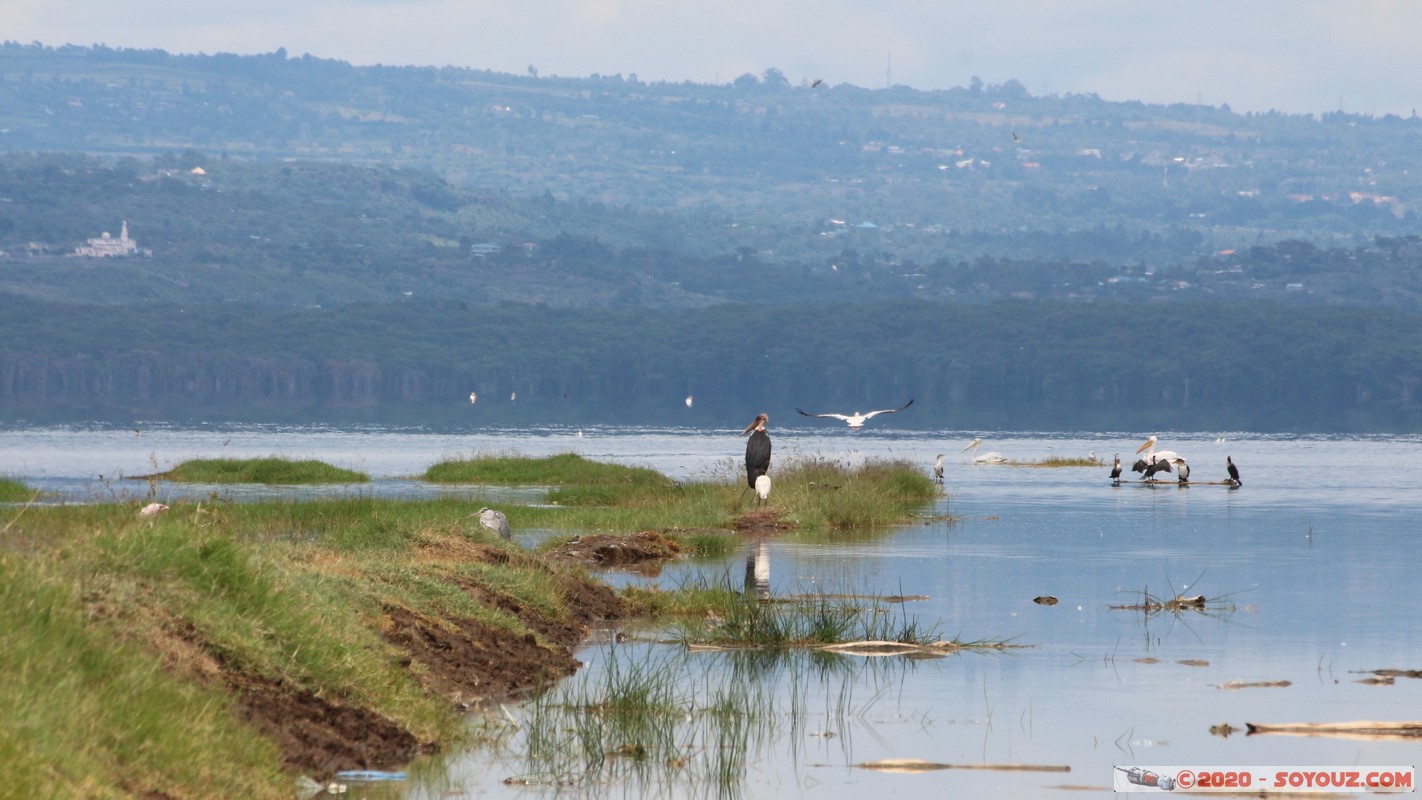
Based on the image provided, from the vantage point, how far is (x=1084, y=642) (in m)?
23.6

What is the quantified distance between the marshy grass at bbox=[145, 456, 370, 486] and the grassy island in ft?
106

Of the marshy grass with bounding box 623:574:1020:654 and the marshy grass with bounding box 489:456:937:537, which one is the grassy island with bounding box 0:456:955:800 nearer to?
the marshy grass with bounding box 623:574:1020:654

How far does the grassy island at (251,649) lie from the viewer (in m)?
12.1

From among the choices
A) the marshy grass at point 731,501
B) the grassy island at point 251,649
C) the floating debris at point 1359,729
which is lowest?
the marshy grass at point 731,501

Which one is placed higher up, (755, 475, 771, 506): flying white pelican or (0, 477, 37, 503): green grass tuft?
(755, 475, 771, 506): flying white pelican

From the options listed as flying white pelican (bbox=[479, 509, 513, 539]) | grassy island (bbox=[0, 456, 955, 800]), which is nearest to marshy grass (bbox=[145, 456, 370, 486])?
flying white pelican (bbox=[479, 509, 513, 539])

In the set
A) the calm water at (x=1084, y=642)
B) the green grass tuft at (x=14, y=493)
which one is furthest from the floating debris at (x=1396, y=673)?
the green grass tuft at (x=14, y=493)

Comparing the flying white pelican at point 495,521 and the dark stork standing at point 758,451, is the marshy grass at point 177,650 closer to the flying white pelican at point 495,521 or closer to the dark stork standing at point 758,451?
the flying white pelican at point 495,521

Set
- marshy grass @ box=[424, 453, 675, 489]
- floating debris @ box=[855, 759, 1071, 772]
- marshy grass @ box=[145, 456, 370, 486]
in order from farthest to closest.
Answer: marshy grass @ box=[424, 453, 675, 489]
marshy grass @ box=[145, 456, 370, 486]
floating debris @ box=[855, 759, 1071, 772]

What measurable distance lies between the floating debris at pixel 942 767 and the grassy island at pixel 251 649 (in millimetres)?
3290

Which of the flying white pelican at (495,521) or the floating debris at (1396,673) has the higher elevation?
the floating debris at (1396,673)

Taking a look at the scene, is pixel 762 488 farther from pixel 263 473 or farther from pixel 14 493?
pixel 263 473

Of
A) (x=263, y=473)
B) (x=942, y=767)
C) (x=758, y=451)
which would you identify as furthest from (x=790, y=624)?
(x=263, y=473)

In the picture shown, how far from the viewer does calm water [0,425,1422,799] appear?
1599 cm
